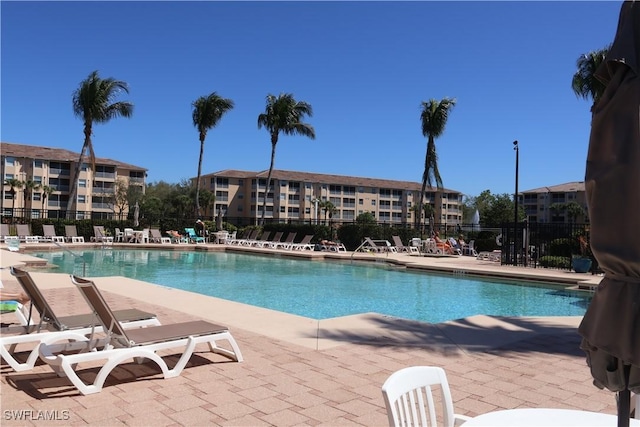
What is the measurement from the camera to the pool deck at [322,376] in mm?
3369

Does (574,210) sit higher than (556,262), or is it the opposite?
(574,210)

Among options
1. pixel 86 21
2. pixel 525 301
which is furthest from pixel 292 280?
pixel 86 21

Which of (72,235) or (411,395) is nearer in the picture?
(411,395)

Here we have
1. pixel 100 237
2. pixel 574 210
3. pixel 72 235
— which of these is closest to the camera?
pixel 72 235

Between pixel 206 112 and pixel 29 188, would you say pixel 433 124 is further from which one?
pixel 29 188

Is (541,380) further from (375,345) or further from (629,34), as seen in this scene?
(629,34)

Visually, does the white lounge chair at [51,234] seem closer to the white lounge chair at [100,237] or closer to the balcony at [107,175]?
the white lounge chair at [100,237]

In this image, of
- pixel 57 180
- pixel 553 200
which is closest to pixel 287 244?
pixel 57 180

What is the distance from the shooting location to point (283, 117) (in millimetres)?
33812

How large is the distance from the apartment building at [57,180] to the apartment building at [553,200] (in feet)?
207

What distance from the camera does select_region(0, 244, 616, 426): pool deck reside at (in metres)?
3.37

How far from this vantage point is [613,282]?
1457 mm

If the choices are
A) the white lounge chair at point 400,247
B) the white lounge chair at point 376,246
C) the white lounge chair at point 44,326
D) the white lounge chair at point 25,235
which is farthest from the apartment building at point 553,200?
the white lounge chair at point 44,326

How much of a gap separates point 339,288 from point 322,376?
779cm
